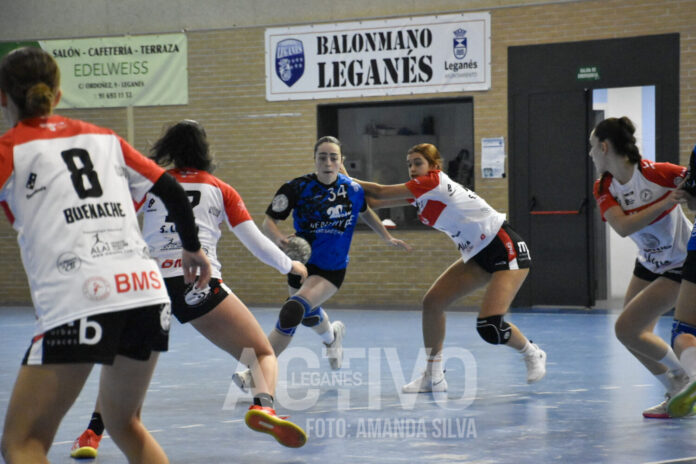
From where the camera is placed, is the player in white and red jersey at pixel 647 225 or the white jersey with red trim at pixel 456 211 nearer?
the player in white and red jersey at pixel 647 225

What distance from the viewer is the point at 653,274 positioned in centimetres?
567

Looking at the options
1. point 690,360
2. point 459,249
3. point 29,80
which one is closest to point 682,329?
point 690,360

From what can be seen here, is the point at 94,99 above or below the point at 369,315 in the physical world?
above

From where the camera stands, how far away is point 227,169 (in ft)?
45.8

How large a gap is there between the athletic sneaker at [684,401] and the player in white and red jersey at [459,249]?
1.84m

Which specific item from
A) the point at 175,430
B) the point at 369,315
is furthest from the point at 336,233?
the point at 369,315

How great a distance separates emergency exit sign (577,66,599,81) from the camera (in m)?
12.0

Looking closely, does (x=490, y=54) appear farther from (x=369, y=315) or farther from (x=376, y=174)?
(x=369, y=315)

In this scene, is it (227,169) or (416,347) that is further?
(227,169)

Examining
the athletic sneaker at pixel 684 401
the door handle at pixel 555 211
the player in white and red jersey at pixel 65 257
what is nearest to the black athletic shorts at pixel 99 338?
the player in white and red jersey at pixel 65 257

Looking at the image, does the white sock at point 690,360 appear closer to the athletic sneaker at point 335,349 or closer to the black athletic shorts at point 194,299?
the black athletic shorts at point 194,299

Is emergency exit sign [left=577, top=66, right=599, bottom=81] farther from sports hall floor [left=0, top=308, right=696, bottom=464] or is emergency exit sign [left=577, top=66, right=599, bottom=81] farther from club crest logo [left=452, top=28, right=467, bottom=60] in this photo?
sports hall floor [left=0, top=308, right=696, bottom=464]

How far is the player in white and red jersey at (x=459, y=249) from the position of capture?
6.46 meters

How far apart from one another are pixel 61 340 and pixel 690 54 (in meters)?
10.3
